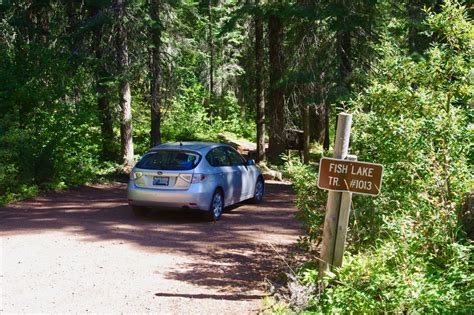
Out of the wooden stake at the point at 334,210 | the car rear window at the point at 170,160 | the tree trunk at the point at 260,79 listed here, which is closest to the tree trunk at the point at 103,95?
the tree trunk at the point at 260,79

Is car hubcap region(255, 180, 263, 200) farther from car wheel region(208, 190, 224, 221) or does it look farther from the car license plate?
the car license plate

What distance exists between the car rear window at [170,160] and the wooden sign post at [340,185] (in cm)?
598

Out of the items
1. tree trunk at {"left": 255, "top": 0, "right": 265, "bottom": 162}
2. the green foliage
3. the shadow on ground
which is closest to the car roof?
the shadow on ground

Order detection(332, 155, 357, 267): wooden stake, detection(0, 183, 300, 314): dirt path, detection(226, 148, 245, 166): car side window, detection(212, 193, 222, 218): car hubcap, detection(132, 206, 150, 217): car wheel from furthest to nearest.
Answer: detection(226, 148, 245, 166): car side window
detection(132, 206, 150, 217): car wheel
detection(212, 193, 222, 218): car hubcap
detection(0, 183, 300, 314): dirt path
detection(332, 155, 357, 267): wooden stake

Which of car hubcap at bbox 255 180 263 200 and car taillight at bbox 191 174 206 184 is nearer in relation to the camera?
car taillight at bbox 191 174 206 184

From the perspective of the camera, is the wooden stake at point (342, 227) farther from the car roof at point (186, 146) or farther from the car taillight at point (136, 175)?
the car taillight at point (136, 175)

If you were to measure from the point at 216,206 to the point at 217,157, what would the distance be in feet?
4.00

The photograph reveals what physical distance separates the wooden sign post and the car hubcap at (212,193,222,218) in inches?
241

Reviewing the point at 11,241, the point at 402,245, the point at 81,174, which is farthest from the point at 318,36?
the point at 402,245

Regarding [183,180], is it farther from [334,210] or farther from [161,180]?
[334,210]

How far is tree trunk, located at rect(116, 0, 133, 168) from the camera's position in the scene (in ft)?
61.9

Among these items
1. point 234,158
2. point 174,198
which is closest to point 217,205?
point 174,198

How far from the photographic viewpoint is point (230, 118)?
37688 millimetres

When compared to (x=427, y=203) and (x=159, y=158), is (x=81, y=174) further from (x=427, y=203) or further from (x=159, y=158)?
(x=427, y=203)
